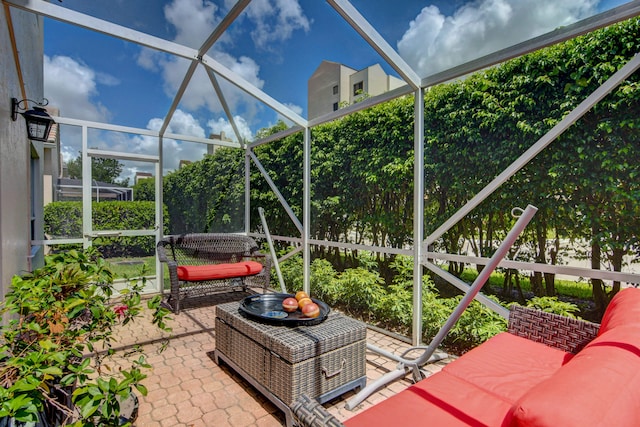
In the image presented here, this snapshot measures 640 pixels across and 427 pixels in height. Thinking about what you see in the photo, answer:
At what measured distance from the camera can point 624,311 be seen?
5.33 feet

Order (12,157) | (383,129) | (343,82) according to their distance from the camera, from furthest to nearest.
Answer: (343,82) → (383,129) → (12,157)

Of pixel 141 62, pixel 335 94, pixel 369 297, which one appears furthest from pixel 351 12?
pixel 335 94

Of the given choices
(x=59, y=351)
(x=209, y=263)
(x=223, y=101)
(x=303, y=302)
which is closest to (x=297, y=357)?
(x=303, y=302)

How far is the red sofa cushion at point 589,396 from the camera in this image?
0.80 meters

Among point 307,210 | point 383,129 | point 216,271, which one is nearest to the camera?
point 383,129

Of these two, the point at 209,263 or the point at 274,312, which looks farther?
the point at 209,263

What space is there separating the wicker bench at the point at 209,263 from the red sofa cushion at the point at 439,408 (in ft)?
12.2

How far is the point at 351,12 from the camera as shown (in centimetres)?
280

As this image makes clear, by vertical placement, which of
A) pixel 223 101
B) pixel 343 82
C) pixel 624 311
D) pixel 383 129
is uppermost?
pixel 343 82

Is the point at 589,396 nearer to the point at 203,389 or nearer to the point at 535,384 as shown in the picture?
the point at 535,384

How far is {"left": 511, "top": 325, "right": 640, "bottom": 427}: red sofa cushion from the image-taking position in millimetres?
795

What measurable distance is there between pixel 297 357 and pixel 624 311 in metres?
1.81

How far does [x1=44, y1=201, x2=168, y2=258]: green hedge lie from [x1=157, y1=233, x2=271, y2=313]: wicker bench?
0.52 metres

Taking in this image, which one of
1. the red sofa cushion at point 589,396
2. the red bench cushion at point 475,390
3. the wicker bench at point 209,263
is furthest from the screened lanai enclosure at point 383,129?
the red sofa cushion at point 589,396
